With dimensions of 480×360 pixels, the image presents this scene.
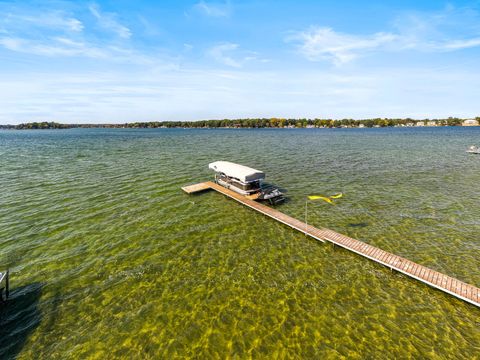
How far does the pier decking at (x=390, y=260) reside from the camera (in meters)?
13.5

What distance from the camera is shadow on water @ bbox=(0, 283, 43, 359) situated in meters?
10.8

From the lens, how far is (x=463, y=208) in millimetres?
25109

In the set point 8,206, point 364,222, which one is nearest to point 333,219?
point 364,222

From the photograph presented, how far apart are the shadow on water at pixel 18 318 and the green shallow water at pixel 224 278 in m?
0.06

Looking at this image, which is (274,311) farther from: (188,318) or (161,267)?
(161,267)

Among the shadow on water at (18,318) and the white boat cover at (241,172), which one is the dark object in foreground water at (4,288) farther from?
the white boat cover at (241,172)

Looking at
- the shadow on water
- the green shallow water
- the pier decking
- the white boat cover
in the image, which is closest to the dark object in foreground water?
the shadow on water

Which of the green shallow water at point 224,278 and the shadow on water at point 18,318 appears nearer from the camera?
the shadow on water at point 18,318

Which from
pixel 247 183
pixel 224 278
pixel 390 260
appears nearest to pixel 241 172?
pixel 247 183

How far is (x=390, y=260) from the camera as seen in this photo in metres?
16.2

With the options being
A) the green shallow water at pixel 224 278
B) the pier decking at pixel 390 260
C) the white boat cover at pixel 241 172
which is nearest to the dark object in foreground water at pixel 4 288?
the green shallow water at pixel 224 278

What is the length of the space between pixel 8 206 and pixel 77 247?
15985mm

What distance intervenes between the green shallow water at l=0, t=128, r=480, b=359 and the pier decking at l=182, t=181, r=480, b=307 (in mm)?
557

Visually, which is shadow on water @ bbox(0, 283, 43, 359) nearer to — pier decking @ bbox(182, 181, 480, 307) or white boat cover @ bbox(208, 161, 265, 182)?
pier decking @ bbox(182, 181, 480, 307)
